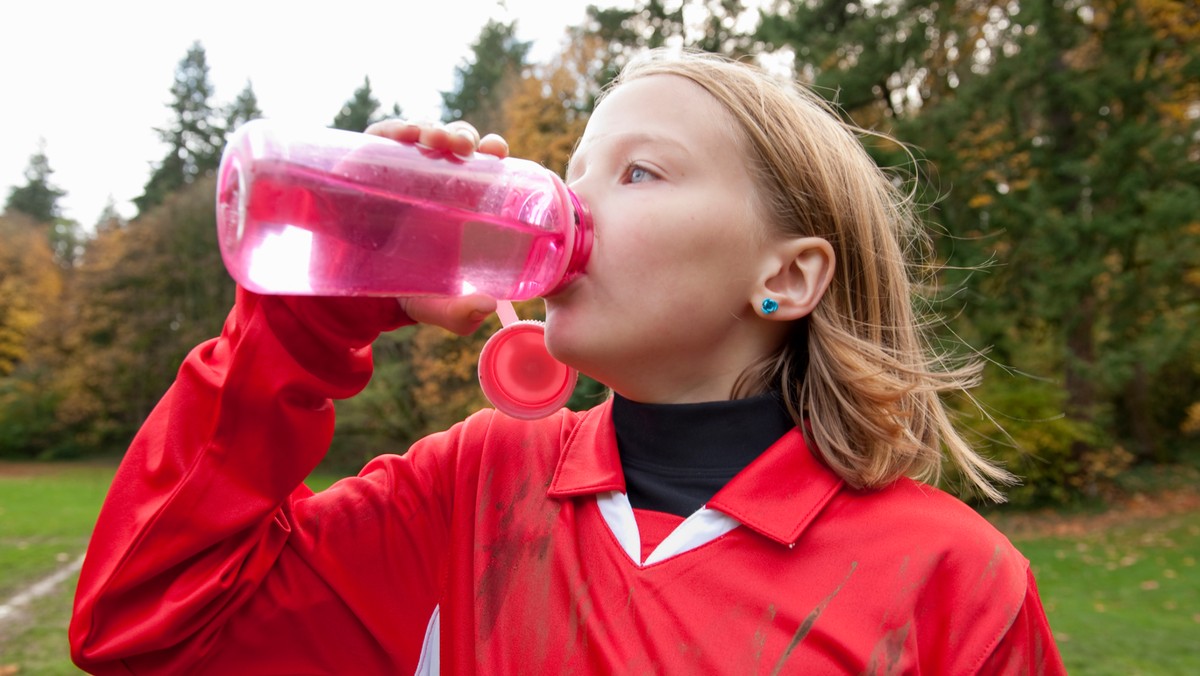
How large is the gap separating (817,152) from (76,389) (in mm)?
39089

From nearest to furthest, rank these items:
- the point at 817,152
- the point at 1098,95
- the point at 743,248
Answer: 1. the point at 743,248
2. the point at 817,152
3. the point at 1098,95

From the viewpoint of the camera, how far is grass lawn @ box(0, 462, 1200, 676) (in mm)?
7355

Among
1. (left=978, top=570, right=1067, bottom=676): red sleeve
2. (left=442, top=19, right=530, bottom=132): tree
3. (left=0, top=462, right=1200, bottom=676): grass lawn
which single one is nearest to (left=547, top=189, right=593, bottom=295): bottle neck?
(left=978, top=570, right=1067, bottom=676): red sleeve

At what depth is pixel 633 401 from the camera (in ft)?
6.15

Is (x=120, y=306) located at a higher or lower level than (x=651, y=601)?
lower

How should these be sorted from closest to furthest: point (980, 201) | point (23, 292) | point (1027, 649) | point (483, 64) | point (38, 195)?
point (1027, 649)
point (980, 201)
point (483, 64)
point (23, 292)
point (38, 195)

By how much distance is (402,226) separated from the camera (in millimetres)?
1728

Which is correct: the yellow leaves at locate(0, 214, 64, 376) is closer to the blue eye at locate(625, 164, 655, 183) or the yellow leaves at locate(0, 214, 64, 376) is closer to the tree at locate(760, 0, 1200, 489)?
the tree at locate(760, 0, 1200, 489)

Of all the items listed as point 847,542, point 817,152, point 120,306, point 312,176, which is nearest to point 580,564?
point 847,542

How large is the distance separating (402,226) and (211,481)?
0.61m

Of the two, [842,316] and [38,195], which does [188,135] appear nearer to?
[38,195]

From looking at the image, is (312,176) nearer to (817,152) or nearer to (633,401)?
(633,401)

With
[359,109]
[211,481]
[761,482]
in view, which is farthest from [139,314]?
[761,482]

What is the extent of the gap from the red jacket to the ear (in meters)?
0.30
